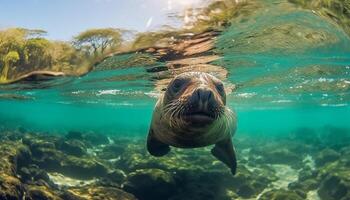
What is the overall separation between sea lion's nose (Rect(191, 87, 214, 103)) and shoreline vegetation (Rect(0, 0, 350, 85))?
534cm

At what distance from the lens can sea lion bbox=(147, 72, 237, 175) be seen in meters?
5.07

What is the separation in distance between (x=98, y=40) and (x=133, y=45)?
4.25 ft

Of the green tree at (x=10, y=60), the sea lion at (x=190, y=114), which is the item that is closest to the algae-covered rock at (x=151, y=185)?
the sea lion at (x=190, y=114)

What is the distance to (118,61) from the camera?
612 inches

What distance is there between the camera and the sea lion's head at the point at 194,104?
500cm

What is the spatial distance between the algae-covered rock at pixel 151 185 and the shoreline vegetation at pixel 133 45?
472cm

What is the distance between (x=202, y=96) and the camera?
4.93 m

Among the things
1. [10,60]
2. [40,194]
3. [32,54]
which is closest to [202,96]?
[40,194]

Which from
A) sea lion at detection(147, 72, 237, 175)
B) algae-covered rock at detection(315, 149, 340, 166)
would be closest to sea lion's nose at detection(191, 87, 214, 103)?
sea lion at detection(147, 72, 237, 175)

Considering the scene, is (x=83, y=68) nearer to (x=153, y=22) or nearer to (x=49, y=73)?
(x=49, y=73)

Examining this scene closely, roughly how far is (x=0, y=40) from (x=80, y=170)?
6.08m

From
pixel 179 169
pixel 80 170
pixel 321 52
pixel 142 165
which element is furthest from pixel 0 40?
pixel 321 52

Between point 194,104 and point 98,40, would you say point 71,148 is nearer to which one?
point 98,40

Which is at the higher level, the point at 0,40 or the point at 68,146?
the point at 0,40
